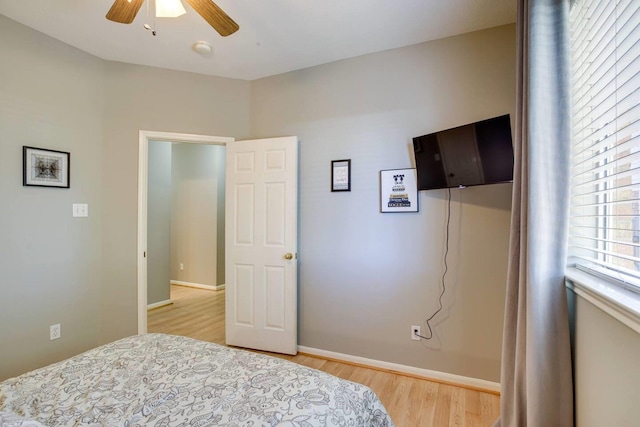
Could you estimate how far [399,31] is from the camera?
90.8 inches

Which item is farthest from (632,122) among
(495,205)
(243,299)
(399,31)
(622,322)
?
(243,299)

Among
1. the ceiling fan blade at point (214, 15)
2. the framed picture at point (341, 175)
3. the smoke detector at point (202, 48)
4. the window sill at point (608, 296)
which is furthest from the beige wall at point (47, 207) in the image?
the window sill at point (608, 296)

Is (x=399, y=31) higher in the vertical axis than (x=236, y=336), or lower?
higher

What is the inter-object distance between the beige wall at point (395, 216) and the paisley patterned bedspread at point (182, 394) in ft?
4.31

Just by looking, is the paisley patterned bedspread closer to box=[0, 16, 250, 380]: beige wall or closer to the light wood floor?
the light wood floor

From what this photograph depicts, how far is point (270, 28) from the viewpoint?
Answer: 228 cm

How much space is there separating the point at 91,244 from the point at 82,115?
116 centimetres

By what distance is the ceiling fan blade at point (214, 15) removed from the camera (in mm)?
1531

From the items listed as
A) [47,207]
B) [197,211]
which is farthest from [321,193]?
[197,211]

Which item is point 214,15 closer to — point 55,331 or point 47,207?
point 47,207

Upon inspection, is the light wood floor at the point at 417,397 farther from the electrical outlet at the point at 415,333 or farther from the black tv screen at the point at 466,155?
the black tv screen at the point at 466,155

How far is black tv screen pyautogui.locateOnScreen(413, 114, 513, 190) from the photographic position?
6.20 ft

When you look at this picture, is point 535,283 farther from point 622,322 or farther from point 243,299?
point 243,299

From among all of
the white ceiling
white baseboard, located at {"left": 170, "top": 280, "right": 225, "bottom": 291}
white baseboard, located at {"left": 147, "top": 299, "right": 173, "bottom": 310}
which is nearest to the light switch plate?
the white ceiling
